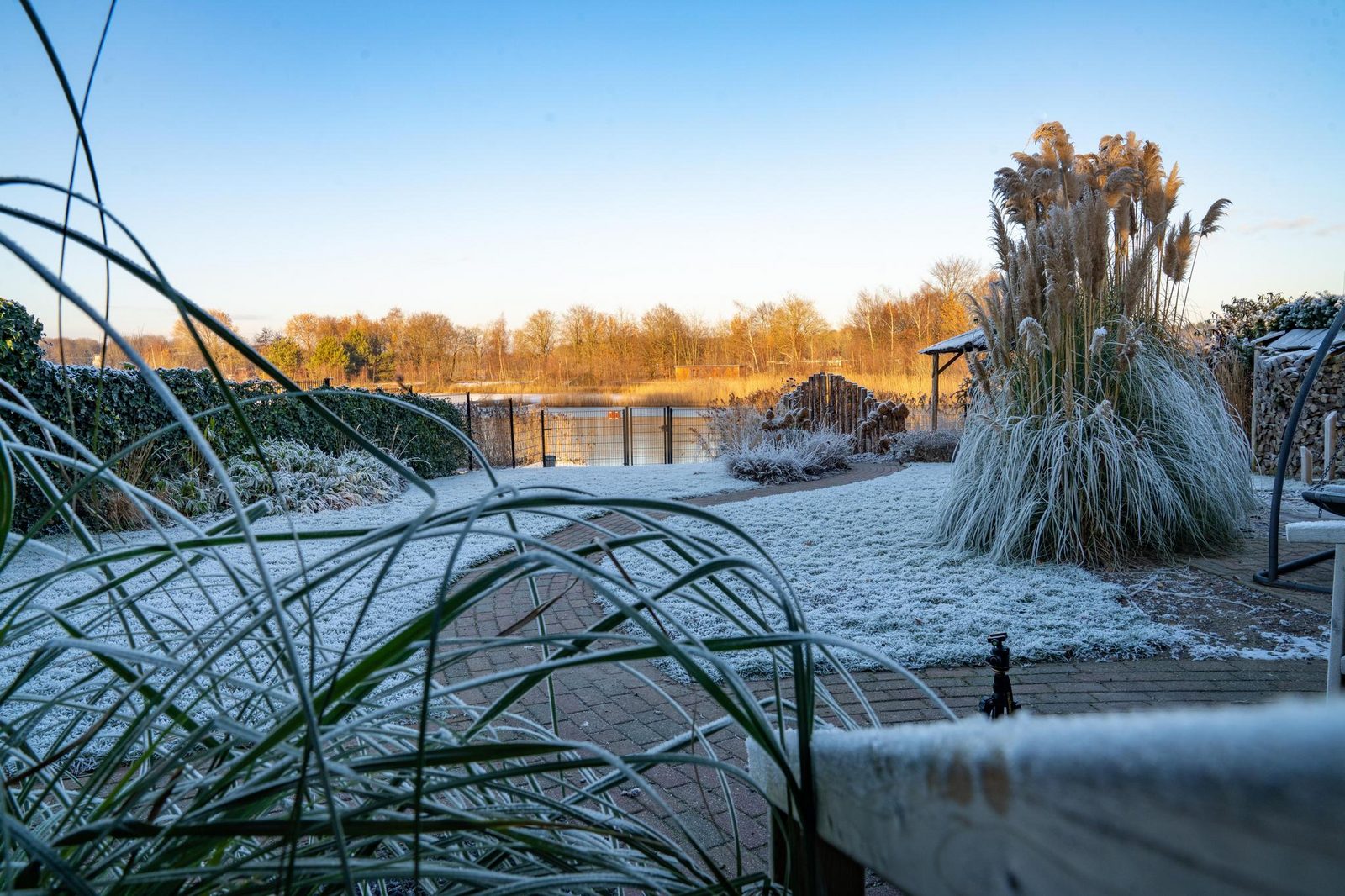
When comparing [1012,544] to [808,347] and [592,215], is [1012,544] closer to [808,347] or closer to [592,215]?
[592,215]

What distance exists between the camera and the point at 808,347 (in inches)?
1460

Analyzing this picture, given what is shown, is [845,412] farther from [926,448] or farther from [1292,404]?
A: [1292,404]

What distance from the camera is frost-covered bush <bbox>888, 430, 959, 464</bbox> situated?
38.5 feet

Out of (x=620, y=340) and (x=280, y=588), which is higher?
(x=620, y=340)

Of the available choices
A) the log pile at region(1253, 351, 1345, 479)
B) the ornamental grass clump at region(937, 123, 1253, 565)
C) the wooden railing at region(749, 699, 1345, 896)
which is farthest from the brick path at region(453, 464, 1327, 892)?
the log pile at region(1253, 351, 1345, 479)

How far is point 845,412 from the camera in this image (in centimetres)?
1414

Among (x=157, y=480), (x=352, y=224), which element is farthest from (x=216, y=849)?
(x=352, y=224)

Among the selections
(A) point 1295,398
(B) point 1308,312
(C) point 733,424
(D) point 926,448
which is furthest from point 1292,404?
(C) point 733,424

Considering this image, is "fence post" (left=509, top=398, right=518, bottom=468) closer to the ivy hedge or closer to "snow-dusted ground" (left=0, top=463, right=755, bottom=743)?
the ivy hedge

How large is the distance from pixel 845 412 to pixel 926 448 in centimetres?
255

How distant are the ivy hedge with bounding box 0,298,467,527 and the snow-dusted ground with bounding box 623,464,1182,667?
9.01ft

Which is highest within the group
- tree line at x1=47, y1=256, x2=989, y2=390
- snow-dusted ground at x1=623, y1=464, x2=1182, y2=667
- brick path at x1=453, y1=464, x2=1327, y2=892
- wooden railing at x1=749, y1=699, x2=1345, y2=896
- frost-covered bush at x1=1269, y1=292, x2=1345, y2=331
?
tree line at x1=47, y1=256, x2=989, y2=390

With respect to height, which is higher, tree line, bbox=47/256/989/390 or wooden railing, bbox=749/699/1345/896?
tree line, bbox=47/256/989/390

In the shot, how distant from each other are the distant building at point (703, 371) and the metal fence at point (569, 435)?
10.5 m
